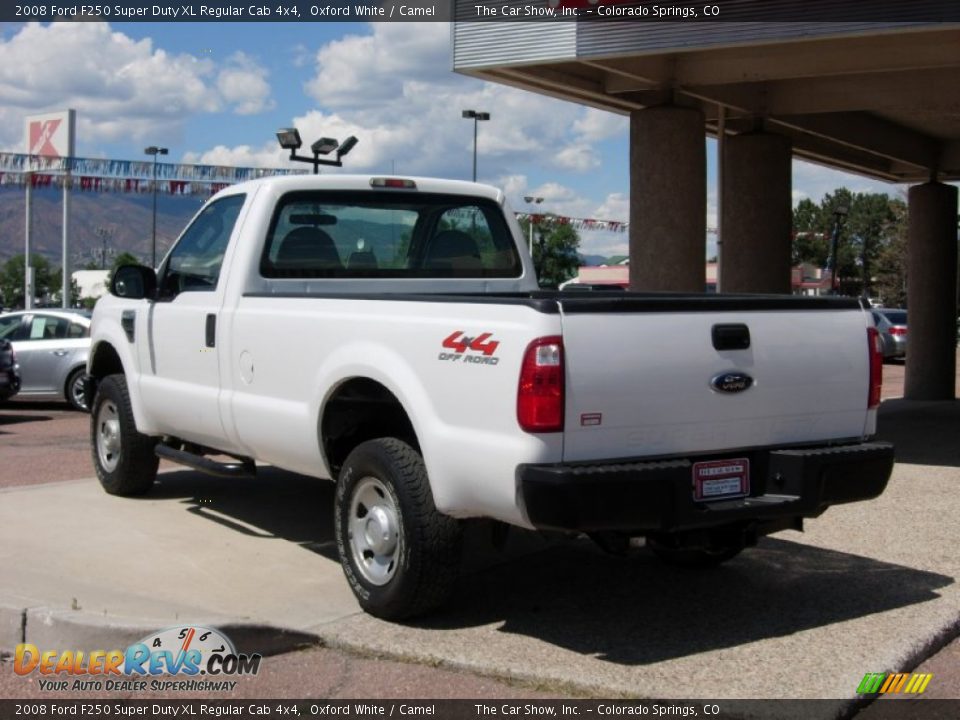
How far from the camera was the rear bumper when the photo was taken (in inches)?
196

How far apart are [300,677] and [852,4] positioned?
838 cm

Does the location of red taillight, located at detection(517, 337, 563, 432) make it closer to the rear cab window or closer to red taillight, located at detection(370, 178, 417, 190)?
the rear cab window

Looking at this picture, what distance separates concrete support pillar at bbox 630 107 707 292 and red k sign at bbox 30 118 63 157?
152ft

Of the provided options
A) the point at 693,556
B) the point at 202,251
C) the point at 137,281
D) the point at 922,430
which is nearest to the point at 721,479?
the point at 693,556

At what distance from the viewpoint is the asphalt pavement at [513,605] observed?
5.11 meters

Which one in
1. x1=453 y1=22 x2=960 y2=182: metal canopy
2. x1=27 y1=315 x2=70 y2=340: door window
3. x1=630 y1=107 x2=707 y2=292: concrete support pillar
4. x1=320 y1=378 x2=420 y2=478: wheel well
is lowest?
x1=320 y1=378 x2=420 y2=478: wheel well

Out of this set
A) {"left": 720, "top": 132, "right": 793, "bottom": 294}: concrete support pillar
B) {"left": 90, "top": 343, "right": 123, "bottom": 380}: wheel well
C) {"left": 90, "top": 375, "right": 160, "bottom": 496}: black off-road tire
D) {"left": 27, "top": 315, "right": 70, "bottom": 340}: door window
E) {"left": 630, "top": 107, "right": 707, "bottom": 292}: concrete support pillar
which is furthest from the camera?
{"left": 27, "top": 315, "right": 70, "bottom": 340}: door window

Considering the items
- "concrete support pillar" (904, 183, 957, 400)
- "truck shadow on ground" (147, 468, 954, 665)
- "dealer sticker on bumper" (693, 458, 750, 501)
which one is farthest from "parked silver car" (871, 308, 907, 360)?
"dealer sticker on bumper" (693, 458, 750, 501)

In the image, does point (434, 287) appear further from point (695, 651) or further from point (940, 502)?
point (940, 502)

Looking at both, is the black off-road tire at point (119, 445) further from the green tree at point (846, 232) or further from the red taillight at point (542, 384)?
the green tree at point (846, 232)

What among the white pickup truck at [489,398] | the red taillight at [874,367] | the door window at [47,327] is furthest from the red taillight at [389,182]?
the door window at [47,327]

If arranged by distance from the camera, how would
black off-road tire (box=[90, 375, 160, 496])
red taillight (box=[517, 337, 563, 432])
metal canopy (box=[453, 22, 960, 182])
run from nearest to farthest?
red taillight (box=[517, 337, 563, 432]) < black off-road tire (box=[90, 375, 160, 496]) < metal canopy (box=[453, 22, 960, 182])

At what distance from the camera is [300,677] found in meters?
5.12

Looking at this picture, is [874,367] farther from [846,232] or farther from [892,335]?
[846,232]
